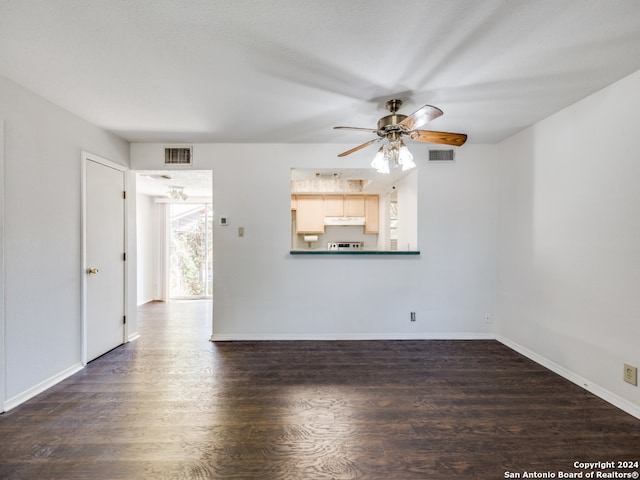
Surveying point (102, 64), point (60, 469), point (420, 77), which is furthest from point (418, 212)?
point (60, 469)

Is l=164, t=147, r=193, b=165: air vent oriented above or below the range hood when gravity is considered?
above

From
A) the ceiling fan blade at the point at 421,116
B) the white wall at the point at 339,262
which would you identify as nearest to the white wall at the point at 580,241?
the white wall at the point at 339,262

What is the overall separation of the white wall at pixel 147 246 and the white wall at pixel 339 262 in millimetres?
2533

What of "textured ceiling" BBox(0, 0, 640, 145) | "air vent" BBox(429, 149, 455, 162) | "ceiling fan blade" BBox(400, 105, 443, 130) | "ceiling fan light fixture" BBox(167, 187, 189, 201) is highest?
"textured ceiling" BBox(0, 0, 640, 145)

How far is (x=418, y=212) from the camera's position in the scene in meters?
3.29

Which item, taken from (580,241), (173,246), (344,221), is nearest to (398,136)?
(580,241)

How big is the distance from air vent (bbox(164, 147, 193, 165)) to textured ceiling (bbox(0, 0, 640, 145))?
679mm

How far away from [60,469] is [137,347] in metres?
1.80

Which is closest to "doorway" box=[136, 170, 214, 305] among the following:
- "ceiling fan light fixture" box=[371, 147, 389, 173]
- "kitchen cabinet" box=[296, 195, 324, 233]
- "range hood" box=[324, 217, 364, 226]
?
Answer: "kitchen cabinet" box=[296, 195, 324, 233]

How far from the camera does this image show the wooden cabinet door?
18.2ft

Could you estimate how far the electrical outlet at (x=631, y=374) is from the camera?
6.06ft

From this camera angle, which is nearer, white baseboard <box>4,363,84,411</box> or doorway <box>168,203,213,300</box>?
white baseboard <box>4,363,84,411</box>

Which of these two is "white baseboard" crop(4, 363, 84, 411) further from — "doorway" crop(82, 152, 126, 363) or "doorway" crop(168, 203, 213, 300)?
"doorway" crop(168, 203, 213, 300)

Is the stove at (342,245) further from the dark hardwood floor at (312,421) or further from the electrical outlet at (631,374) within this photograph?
the electrical outlet at (631,374)
